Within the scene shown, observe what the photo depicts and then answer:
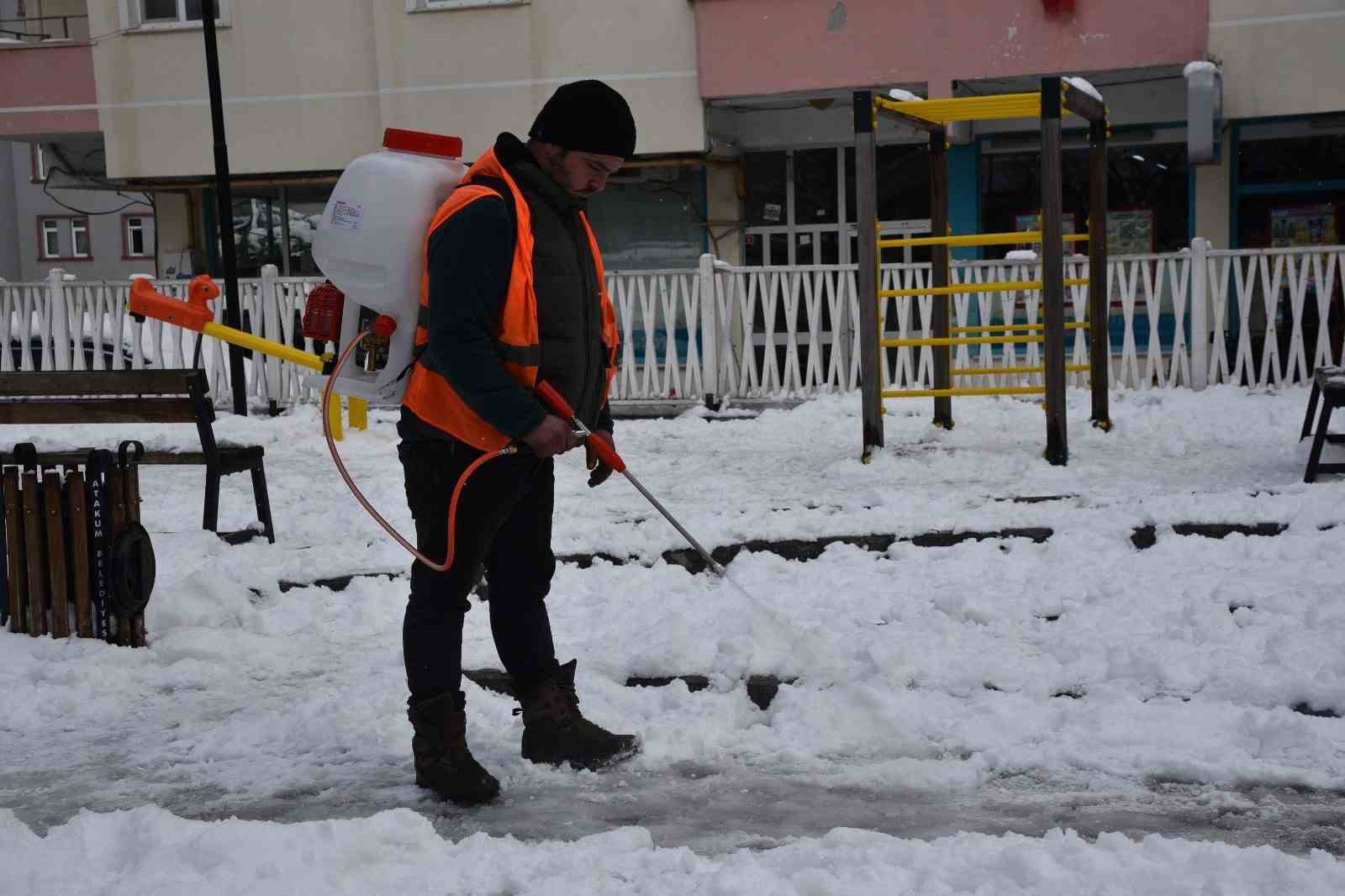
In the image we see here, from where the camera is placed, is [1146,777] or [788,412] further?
[788,412]

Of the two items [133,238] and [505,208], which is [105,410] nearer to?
[505,208]

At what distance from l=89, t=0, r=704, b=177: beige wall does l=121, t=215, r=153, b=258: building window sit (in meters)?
26.3

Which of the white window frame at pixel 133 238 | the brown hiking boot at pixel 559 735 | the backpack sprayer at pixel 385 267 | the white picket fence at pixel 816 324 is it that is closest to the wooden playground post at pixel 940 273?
the white picket fence at pixel 816 324

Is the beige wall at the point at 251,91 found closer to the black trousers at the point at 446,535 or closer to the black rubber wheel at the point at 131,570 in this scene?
the black rubber wheel at the point at 131,570

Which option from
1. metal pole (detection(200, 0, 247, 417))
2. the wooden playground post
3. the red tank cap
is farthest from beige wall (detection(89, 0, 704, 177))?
the red tank cap

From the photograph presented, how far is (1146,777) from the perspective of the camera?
3924 mm

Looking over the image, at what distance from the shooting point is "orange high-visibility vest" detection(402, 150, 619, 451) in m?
3.70

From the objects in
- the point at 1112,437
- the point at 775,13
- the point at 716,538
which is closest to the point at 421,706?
the point at 716,538

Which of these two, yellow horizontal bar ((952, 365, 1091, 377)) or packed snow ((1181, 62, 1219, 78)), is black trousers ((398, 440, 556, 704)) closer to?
yellow horizontal bar ((952, 365, 1091, 377))

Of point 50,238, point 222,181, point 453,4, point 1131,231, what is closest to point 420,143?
point 222,181

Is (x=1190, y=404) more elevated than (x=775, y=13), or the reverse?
(x=775, y=13)

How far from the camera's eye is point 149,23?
1914cm

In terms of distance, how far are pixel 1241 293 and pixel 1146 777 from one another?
9750 mm

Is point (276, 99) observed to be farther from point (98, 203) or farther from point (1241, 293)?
point (98, 203)
